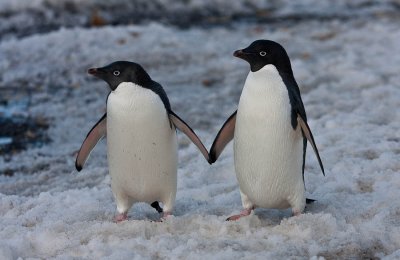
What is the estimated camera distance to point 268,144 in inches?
158

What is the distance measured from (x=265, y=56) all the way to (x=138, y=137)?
77 cm

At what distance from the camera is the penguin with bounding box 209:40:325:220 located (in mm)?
3980

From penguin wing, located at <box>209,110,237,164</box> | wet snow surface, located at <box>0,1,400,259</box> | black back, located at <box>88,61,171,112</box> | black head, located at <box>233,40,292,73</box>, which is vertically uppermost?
black head, located at <box>233,40,292,73</box>

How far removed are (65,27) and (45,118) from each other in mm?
3425

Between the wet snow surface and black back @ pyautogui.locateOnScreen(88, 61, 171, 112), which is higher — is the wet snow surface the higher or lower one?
the lower one

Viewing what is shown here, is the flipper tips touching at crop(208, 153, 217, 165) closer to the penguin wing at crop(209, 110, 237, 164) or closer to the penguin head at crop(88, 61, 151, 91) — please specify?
the penguin wing at crop(209, 110, 237, 164)

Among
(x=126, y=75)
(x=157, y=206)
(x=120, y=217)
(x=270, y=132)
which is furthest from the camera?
(x=157, y=206)

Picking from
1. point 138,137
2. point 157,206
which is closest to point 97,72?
point 138,137

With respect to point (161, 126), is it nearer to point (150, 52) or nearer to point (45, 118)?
point (45, 118)

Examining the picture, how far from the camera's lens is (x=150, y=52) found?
9.47 meters

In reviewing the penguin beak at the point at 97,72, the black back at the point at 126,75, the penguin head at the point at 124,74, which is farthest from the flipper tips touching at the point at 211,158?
the penguin beak at the point at 97,72

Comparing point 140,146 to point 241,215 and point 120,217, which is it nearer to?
point 120,217

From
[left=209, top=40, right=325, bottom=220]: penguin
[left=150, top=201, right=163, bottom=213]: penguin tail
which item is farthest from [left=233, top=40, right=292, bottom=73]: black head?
[left=150, top=201, right=163, bottom=213]: penguin tail

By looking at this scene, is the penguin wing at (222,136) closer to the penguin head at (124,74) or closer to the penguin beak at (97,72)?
the penguin head at (124,74)
